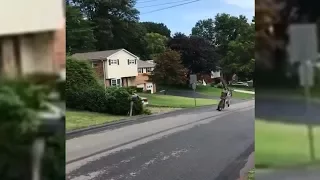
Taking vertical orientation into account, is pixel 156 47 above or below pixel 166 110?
above

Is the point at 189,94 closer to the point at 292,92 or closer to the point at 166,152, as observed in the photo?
the point at 166,152

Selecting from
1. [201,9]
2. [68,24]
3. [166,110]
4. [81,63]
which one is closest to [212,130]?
[166,110]

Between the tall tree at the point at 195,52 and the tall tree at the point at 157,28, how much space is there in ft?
0.14

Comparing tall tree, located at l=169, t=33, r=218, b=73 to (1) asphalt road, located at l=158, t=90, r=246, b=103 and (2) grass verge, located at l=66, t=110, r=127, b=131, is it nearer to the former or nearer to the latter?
(1) asphalt road, located at l=158, t=90, r=246, b=103

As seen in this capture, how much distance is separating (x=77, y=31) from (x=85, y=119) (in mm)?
375

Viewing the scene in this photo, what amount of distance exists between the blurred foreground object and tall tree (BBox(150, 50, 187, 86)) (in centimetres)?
44

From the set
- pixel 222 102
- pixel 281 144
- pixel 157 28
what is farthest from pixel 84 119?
pixel 281 144

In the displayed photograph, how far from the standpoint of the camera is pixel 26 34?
167 cm

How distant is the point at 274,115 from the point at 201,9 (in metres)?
0.53

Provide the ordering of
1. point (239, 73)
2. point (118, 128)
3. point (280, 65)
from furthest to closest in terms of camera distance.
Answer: point (118, 128), point (239, 73), point (280, 65)

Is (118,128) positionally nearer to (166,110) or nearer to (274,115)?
(166,110)

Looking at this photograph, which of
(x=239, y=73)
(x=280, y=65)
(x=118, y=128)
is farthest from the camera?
(x=118, y=128)

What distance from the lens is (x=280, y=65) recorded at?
1.64 meters

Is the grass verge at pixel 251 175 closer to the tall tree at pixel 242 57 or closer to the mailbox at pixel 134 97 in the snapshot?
the tall tree at pixel 242 57
